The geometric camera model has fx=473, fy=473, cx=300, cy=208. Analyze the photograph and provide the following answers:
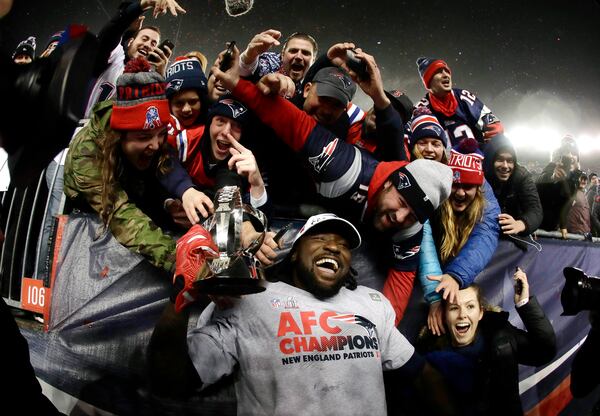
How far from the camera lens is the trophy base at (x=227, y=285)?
1116mm

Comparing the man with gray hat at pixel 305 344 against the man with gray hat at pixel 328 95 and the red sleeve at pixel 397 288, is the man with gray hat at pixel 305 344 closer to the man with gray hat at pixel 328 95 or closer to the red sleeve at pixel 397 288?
the red sleeve at pixel 397 288

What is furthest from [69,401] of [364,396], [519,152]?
[519,152]

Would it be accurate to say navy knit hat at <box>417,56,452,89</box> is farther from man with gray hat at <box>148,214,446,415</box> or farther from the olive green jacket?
the olive green jacket

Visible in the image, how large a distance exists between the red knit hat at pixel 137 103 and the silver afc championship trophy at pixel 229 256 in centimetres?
34

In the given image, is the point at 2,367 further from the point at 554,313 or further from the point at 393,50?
the point at 554,313

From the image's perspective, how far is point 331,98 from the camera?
1.63m

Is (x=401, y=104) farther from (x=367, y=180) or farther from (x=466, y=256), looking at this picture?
(x=466, y=256)

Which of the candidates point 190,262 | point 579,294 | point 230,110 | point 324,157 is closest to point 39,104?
point 190,262

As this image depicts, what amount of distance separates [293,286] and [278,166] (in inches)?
17.1

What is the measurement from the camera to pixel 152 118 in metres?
1.42

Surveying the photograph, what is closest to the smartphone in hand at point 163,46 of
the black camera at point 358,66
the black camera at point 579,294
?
the black camera at point 358,66

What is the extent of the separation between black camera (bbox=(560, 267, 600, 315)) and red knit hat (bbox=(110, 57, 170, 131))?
1.40 m

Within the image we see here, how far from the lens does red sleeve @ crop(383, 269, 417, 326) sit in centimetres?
168

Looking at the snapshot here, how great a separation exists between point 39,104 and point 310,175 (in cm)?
104
